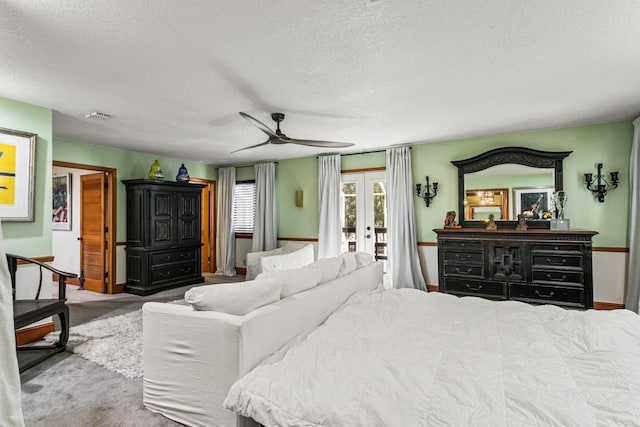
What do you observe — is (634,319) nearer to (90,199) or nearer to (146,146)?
(146,146)

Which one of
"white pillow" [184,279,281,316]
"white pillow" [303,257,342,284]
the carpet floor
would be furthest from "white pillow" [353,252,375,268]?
the carpet floor

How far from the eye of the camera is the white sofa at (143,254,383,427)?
1.72m

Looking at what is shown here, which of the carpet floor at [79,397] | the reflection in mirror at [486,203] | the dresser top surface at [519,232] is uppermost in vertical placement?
the reflection in mirror at [486,203]

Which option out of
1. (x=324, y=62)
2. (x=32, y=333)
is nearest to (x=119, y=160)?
(x=32, y=333)

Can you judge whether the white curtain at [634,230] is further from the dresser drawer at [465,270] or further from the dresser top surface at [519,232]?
the dresser drawer at [465,270]

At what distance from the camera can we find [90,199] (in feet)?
19.2

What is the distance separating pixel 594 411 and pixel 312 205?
217 inches

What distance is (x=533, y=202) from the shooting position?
469 centimetres

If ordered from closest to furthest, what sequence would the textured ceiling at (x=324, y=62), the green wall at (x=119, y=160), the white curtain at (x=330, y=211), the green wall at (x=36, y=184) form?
the textured ceiling at (x=324, y=62)
the green wall at (x=36, y=184)
the green wall at (x=119, y=160)
the white curtain at (x=330, y=211)

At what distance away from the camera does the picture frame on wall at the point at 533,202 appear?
15.1 feet

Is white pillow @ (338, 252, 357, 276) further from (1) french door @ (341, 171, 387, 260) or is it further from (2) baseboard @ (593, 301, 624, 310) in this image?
(2) baseboard @ (593, 301, 624, 310)

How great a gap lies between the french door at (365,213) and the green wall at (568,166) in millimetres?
283

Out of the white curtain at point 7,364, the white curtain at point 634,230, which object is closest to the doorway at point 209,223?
the white curtain at point 7,364

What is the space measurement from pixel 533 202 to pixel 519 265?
3.20 feet
